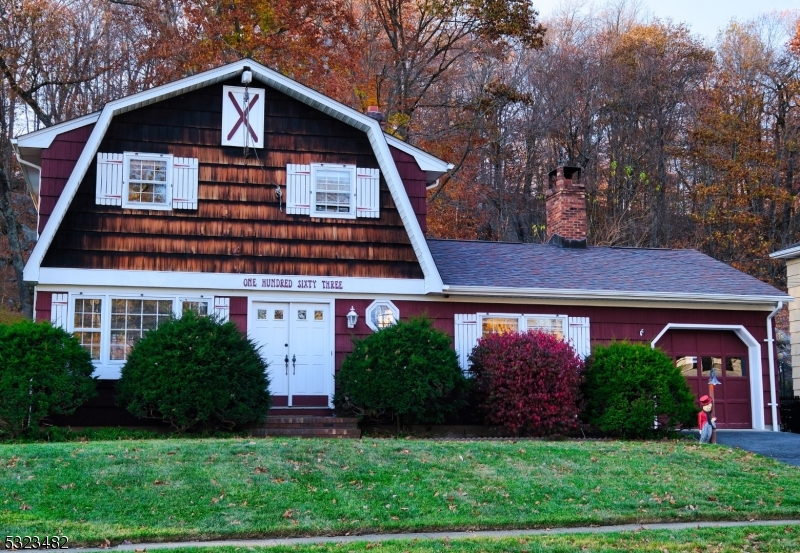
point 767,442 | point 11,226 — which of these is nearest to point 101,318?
point 11,226

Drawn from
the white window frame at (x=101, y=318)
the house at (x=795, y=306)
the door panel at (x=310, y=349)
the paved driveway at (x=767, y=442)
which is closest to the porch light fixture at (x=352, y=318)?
the door panel at (x=310, y=349)

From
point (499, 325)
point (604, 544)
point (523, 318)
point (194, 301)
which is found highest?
point (194, 301)

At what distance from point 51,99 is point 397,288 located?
16.0m

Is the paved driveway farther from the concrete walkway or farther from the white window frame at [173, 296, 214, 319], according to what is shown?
the white window frame at [173, 296, 214, 319]

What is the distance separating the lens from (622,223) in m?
31.7

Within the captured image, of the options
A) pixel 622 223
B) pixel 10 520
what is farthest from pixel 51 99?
pixel 10 520

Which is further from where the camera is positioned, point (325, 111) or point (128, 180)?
point (325, 111)

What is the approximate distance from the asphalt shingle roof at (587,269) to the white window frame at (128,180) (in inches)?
204

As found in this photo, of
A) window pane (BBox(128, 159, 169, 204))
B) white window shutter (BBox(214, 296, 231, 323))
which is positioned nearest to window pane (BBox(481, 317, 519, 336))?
white window shutter (BBox(214, 296, 231, 323))

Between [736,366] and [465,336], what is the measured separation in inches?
233

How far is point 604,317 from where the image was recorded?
17953mm

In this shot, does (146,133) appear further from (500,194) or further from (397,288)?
(500,194)

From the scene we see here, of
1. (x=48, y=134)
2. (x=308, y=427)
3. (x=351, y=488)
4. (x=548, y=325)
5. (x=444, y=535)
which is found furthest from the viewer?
(x=548, y=325)

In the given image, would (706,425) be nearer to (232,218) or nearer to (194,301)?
(232,218)
